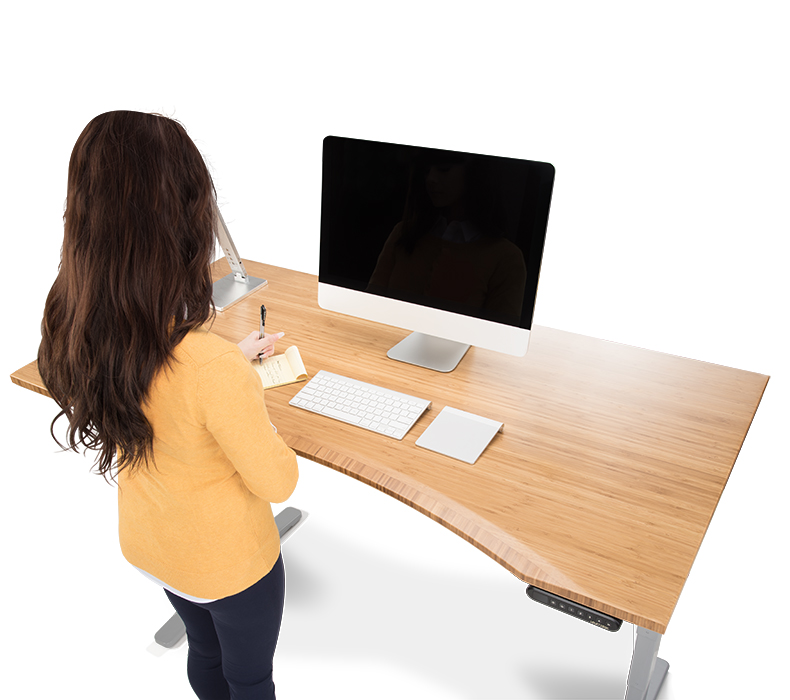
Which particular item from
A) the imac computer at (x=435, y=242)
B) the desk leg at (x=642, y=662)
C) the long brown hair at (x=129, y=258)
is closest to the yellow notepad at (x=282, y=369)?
the imac computer at (x=435, y=242)

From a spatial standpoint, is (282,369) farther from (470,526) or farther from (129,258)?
(129,258)

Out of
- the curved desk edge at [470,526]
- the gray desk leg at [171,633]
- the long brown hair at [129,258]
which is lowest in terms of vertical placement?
the gray desk leg at [171,633]

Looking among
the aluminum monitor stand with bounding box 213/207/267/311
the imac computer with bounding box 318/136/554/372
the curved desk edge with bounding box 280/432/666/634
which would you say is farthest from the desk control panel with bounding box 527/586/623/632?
the aluminum monitor stand with bounding box 213/207/267/311

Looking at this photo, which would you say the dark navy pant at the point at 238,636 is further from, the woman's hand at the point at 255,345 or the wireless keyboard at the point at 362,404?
the woman's hand at the point at 255,345

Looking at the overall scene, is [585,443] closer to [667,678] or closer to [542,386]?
[542,386]

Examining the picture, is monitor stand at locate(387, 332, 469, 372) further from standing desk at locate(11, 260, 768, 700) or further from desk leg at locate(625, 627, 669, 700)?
desk leg at locate(625, 627, 669, 700)

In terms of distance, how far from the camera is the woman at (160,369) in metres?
1.09

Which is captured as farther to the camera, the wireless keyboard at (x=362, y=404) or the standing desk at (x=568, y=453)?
the wireless keyboard at (x=362, y=404)

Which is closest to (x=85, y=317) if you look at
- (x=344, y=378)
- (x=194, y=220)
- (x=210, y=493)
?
(x=194, y=220)

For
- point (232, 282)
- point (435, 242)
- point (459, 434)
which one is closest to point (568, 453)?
point (459, 434)

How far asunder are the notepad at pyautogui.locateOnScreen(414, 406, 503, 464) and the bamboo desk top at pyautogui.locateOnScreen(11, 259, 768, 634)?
0.9 inches

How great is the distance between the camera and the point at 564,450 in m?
1.75

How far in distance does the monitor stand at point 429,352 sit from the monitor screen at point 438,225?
0.18 metres

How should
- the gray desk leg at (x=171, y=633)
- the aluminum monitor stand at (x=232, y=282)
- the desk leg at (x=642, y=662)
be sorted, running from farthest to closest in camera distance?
the aluminum monitor stand at (x=232, y=282)
the gray desk leg at (x=171, y=633)
the desk leg at (x=642, y=662)
